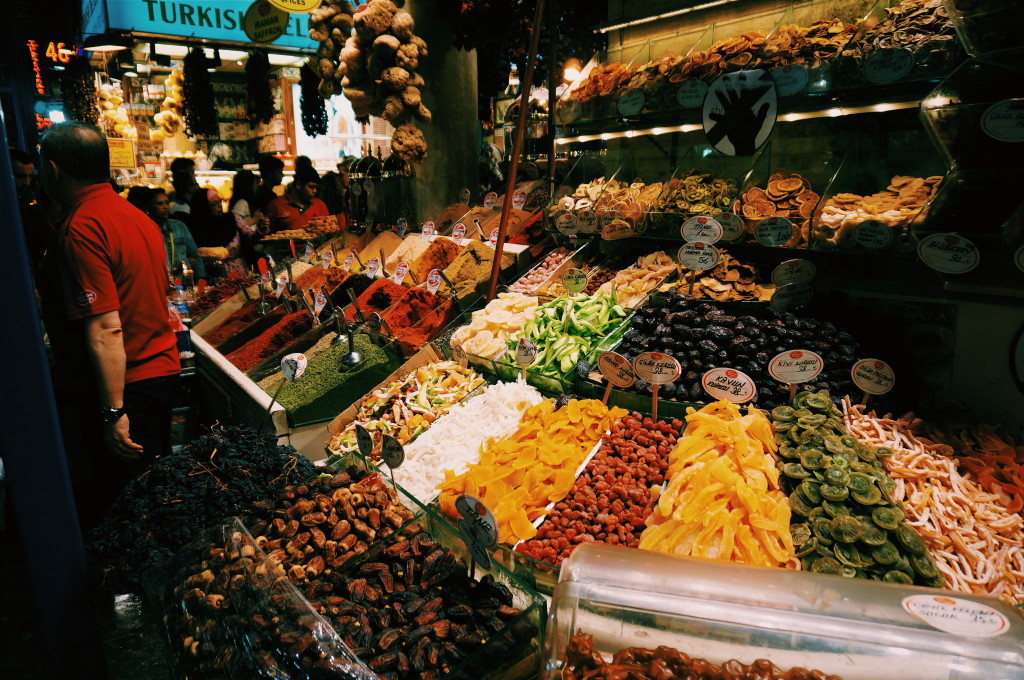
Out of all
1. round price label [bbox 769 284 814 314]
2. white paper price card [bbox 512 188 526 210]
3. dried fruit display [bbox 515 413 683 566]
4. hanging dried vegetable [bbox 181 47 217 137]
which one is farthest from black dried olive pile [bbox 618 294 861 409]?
hanging dried vegetable [bbox 181 47 217 137]

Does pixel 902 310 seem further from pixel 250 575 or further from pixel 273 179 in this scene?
pixel 273 179

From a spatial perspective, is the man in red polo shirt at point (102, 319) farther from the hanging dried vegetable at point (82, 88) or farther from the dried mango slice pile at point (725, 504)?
the hanging dried vegetable at point (82, 88)

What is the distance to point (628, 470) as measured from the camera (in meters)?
1.98

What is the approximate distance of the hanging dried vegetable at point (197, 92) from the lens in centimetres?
775

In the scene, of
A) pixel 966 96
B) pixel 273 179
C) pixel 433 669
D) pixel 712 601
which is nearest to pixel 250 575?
pixel 433 669

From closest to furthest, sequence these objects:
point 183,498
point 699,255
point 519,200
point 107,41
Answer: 1. point 183,498
2. point 699,255
3. point 519,200
4. point 107,41

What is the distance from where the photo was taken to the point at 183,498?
1.89 meters

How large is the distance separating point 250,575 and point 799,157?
329 centimetres

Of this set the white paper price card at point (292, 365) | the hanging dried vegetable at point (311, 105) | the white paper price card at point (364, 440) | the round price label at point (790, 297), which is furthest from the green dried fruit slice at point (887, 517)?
the hanging dried vegetable at point (311, 105)

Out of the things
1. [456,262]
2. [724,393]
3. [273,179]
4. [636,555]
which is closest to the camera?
[636,555]

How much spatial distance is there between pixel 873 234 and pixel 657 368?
3.46 ft

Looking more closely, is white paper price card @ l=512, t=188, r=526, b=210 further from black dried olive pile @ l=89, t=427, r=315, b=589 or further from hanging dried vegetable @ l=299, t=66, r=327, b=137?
hanging dried vegetable @ l=299, t=66, r=327, b=137

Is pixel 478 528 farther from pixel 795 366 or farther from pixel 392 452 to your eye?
pixel 795 366

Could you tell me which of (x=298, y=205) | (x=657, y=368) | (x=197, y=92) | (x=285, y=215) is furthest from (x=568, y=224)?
(x=197, y=92)
